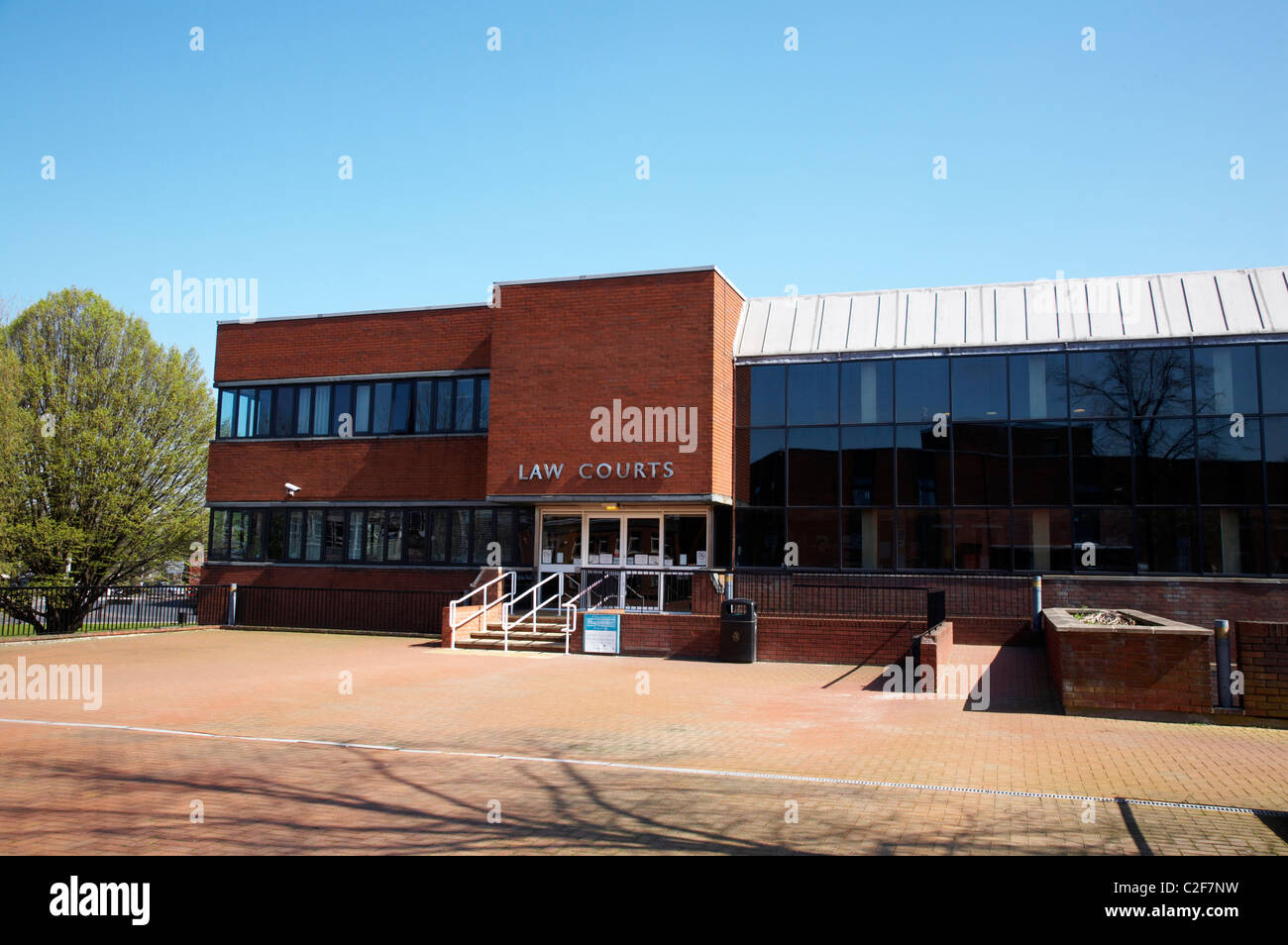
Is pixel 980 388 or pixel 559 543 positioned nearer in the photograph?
pixel 980 388

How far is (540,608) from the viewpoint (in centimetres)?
2130

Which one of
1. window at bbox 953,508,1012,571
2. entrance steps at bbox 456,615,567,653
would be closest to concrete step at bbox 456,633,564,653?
entrance steps at bbox 456,615,567,653

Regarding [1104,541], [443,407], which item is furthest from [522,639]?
[1104,541]

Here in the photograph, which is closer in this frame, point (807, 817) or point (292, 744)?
point (807, 817)

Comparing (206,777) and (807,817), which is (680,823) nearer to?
(807,817)

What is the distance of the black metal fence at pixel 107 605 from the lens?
2539 centimetres

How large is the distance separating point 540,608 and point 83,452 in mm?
17201

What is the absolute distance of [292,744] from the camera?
9906 millimetres

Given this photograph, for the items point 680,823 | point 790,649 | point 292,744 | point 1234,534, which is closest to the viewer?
point 680,823

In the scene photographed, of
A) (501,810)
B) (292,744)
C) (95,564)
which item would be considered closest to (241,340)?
(95,564)

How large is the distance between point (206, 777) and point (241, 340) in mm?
21491

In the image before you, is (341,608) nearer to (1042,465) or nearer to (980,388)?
(980,388)

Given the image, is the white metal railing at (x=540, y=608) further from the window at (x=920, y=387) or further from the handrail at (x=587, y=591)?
the window at (x=920, y=387)

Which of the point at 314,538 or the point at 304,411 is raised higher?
the point at 304,411
